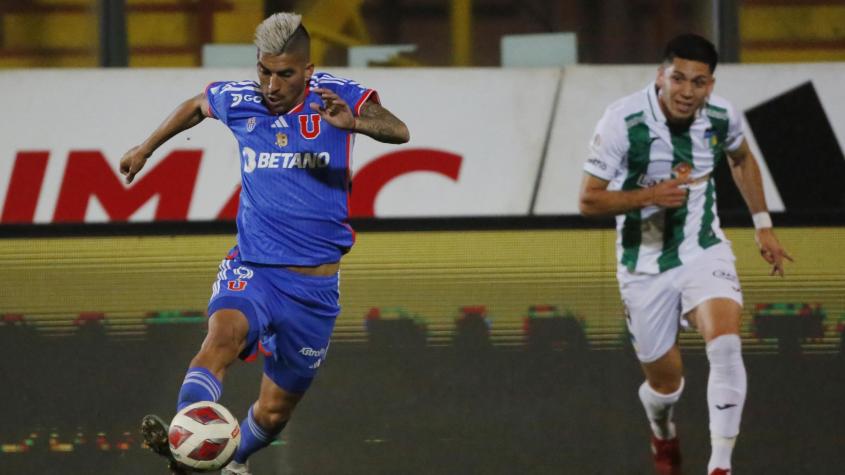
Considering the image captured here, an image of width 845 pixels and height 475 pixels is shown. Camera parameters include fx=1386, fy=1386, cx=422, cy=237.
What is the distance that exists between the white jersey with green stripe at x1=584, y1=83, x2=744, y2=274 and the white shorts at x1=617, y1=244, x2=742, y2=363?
0.06 meters

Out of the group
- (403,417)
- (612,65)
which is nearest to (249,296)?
(403,417)

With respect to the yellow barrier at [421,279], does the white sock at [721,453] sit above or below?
below

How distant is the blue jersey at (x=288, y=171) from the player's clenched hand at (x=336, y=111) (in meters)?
0.37

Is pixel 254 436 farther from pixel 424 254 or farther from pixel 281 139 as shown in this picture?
pixel 424 254

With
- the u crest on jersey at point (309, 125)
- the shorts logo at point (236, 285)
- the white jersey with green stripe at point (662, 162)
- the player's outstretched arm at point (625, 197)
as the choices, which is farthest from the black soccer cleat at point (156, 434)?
the white jersey with green stripe at point (662, 162)

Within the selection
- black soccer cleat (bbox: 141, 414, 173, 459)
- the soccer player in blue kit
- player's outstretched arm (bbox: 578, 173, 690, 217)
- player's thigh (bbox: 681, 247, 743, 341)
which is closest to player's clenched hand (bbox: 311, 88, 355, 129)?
the soccer player in blue kit

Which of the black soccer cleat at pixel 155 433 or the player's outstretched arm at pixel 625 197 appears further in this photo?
the player's outstretched arm at pixel 625 197

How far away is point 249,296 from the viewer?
5301mm

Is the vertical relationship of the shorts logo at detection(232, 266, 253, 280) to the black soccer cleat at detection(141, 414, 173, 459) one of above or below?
above

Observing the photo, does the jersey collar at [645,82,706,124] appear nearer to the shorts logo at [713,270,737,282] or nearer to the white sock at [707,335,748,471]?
the shorts logo at [713,270,737,282]

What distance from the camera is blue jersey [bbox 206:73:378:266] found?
17.9 feet

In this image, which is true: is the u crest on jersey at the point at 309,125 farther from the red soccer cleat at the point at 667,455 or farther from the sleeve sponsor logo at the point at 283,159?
the red soccer cleat at the point at 667,455

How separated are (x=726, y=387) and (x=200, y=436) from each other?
7.76ft

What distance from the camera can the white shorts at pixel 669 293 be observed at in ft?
19.9
